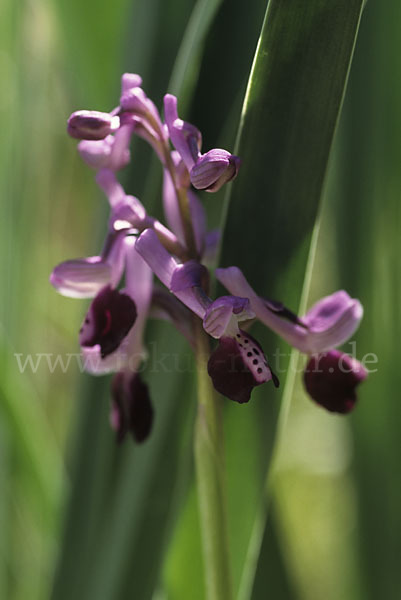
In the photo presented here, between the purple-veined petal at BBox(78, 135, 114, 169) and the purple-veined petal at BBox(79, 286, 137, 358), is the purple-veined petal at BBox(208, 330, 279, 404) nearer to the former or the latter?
the purple-veined petal at BBox(79, 286, 137, 358)

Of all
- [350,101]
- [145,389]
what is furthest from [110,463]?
[350,101]

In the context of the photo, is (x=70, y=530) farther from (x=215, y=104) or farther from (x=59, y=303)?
(x=59, y=303)

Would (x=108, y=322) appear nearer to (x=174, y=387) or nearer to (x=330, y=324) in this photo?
(x=330, y=324)

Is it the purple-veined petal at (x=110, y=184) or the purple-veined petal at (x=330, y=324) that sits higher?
the purple-veined petal at (x=110, y=184)

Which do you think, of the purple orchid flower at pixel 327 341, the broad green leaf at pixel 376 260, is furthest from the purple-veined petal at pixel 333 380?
the broad green leaf at pixel 376 260

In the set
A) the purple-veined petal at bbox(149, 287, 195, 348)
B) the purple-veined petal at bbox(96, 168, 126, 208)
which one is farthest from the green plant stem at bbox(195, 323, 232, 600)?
the purple-veined petal at bbox(96, 168, 126, 208)

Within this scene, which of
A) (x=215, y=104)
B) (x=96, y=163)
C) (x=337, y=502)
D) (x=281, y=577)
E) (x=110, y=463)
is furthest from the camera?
(x=337, y=502)

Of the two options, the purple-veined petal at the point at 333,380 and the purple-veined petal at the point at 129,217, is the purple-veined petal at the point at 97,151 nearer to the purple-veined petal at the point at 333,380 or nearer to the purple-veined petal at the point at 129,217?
the purple-veined petal at the point at 129,217
